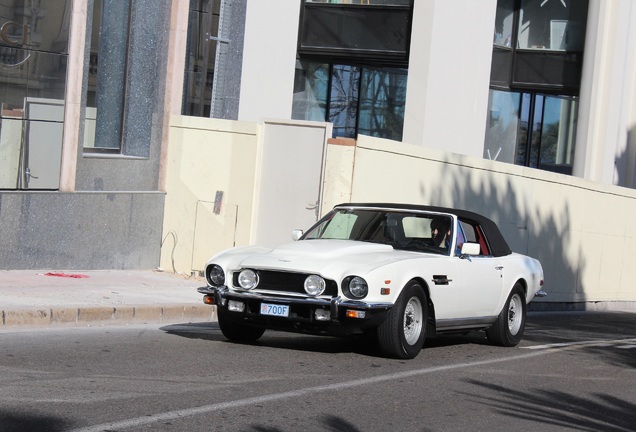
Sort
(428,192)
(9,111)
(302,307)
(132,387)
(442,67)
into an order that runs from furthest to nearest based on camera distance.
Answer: (442,67) → (428,192) → (9,111) → (302,307) → (132,387)

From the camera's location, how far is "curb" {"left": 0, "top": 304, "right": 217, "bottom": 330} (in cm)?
1188

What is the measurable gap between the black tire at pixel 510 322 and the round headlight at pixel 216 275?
3.53 meters

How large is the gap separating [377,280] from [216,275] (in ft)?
5.61

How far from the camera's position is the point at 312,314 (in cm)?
1055

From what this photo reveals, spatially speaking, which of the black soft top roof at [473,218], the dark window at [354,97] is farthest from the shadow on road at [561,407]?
the dark window at [354,97]

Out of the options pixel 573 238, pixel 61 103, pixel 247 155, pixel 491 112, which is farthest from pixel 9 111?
pixel 491 112

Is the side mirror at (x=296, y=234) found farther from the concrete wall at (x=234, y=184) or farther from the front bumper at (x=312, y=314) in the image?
the concrete wall at (x=234, y=184)

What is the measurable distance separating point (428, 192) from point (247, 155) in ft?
11.6

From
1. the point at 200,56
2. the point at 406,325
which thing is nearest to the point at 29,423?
the point at 406,325

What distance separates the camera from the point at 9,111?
16.5 m

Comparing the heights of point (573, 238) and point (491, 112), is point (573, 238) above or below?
below

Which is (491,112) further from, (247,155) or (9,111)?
(9,111)

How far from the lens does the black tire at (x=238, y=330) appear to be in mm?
11422

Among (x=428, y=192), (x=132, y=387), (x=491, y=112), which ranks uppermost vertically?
(x=491, y=112)
